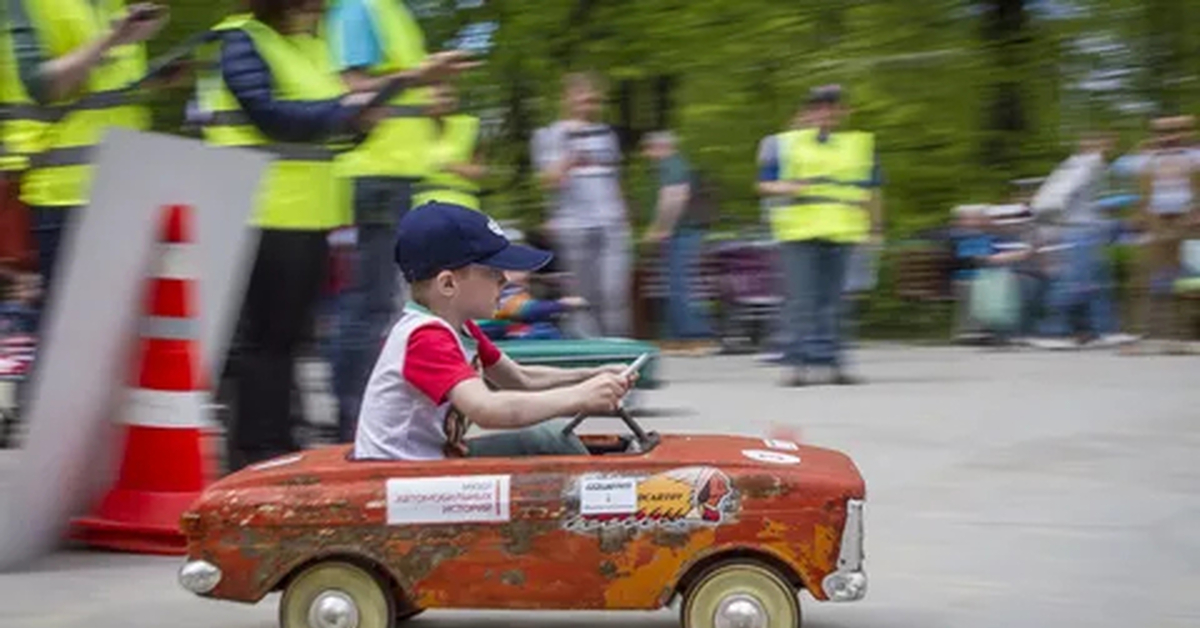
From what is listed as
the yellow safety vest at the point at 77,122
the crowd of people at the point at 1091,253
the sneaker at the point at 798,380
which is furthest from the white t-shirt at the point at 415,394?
the crowd of people at the point at 1091,253

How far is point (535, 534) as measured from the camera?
538cm

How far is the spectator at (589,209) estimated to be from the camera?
12.9 meters

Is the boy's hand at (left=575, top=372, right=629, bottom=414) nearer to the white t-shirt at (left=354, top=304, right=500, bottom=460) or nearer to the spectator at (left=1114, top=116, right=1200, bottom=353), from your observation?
the white t-shirt at (left=354, top=304, right=500, bottom=460)

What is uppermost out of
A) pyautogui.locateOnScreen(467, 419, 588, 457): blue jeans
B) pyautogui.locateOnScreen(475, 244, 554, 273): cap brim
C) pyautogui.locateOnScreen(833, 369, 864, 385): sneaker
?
pyautogui.locateOnScreen(475, 244, 554, 273): cap brim

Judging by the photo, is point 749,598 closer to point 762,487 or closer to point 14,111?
point 762,487

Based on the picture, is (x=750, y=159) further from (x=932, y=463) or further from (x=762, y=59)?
(x=932, y=463)

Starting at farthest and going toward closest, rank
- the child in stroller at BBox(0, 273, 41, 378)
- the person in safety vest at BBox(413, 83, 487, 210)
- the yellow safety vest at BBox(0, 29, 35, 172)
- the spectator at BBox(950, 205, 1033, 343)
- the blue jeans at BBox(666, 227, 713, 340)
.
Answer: the spectator at BBox(950, 205, 1033, 343), the blue jeans at BBox(666, 227, 713, 340), the child in stroller at BBox(0, 273, 41, 378), the person in safety vest at BBox(413, 83, 487, 210), the yellow safety vest at BBox(0, 29, 35, 172)

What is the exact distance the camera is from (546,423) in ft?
18.8

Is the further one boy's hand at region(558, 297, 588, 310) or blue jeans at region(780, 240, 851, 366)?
blue jeans at region(780, 240, 851, 366)

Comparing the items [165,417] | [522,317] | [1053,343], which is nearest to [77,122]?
[165,417]

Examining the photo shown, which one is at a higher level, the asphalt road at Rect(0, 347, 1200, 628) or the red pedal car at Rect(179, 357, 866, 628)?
the red pedal car at Rect(179, 357, 866, 628)

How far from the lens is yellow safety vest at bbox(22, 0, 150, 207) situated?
7223mm

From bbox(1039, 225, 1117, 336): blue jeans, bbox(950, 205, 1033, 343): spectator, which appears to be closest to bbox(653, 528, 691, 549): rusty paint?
bbox(1039, 225, 1117, 336): blue jeans

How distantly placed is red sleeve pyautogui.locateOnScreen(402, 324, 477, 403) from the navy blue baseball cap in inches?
6.9
